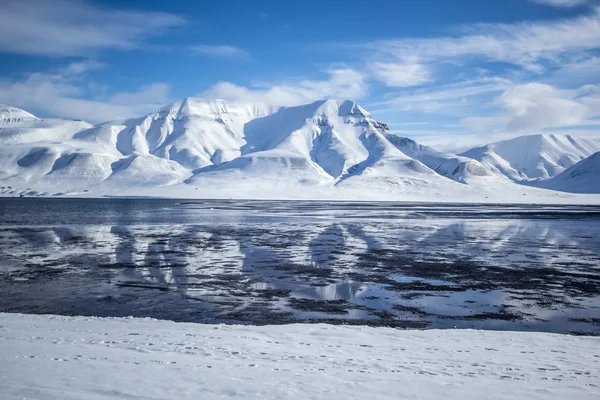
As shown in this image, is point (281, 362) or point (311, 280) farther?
point (311, 280)

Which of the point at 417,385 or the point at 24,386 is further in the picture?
the point at 417,385

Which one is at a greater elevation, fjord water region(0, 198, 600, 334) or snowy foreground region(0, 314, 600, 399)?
snowy foreground region(0, 314, 600, 399)

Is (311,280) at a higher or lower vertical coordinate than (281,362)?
lower

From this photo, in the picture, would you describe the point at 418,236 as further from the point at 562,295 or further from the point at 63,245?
the point at 63,245

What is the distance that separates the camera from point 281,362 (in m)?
10.8

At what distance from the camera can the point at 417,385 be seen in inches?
373

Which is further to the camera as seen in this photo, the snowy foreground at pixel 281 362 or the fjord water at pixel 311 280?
the fjord water at pixel 311 280

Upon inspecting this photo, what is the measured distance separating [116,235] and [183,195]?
15397 cm

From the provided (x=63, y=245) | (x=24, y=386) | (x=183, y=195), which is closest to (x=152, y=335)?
(x=24, y=386)

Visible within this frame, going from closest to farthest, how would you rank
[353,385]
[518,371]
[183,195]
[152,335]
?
1. [353,385]
2. [518,371]
3. [152,335]
4. [183,195]

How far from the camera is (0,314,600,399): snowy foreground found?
29.2ft

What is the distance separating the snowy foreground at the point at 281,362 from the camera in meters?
8.91

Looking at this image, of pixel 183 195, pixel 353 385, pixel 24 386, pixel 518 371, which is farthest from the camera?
pixel 183 195

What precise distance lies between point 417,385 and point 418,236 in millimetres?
39574
